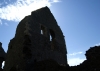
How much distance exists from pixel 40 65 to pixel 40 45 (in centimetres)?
245

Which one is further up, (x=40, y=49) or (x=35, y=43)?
(x=35, y=43)

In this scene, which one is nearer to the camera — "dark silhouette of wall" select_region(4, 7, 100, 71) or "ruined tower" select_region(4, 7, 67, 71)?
"dark silhouette of wall" select_region(4, 7, 100, 71)

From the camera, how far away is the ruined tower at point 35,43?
1002cm

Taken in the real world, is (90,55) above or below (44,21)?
below

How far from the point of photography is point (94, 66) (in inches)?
256

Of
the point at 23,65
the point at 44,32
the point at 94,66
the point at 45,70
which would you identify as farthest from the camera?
the point at 44,32

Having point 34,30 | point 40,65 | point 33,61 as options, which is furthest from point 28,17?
point 40,65

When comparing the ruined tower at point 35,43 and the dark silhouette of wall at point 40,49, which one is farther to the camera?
the ruined tower at point 35,43

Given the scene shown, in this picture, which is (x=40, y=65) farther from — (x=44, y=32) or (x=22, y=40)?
(x=44, y=32)

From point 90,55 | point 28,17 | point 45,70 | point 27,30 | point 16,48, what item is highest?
point 28,17

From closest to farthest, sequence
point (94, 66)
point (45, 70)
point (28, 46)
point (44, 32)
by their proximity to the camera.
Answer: point (94, 66) < point (45, 70) < point (28, 46) < point (44, 32)

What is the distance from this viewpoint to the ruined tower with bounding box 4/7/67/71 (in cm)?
1002

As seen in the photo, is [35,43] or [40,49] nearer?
[35,43]

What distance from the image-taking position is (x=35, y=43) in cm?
1076
